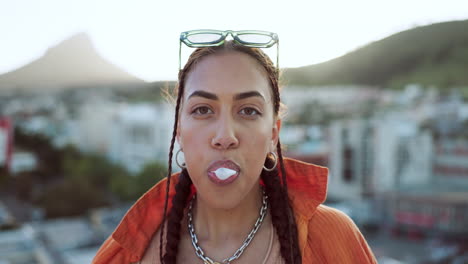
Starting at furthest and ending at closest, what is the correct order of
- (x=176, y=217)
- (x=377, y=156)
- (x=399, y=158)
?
(x=377, y=156) → (x=399, y=158) → (x=176, y=217)

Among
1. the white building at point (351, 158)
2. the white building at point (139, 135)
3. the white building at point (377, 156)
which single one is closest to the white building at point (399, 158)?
the white building at point (377, 156)

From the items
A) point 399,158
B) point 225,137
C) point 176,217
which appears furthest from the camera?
point 399,158

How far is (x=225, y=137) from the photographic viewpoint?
4.50ft

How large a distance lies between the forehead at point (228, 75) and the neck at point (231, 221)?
0.39 m

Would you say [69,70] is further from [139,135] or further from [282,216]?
[282,216]

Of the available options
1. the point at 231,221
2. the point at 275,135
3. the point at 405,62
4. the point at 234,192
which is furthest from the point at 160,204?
the point at 405,62

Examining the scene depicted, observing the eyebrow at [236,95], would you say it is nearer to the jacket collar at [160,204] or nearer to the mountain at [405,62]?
the jacket collar at [160,204]

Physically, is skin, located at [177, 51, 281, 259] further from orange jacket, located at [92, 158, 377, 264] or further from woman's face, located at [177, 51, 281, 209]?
orange jacket, located at [92, 158, 377, 264]

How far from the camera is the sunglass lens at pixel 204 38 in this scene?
1.50 metres

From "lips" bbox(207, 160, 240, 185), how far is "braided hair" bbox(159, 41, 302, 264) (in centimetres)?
25

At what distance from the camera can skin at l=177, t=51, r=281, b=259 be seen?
4.60 ft

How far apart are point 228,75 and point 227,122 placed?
0.16 metres

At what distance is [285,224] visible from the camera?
1.52 metres

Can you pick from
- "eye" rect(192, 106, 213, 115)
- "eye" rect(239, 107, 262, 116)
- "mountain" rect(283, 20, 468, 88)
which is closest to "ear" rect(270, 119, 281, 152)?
"eye" rect(239, 107, 262, 116)
